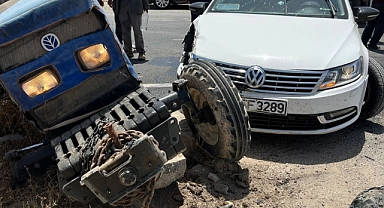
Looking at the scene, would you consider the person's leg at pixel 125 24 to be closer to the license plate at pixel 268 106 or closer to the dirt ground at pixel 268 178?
the dirt ground at pixel 268 178

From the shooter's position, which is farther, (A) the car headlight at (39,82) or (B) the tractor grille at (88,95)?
(B) the tractor grille at (88,95)

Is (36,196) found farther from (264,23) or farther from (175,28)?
(175,28)

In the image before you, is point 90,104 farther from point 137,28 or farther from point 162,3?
point 162,3

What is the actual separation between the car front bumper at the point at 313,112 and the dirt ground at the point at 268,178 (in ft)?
0.77

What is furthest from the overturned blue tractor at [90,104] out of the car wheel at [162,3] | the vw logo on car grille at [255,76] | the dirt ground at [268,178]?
the car wheel at [162,3]

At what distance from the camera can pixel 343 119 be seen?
400 centimetres

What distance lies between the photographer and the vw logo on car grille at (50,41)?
2664 mm

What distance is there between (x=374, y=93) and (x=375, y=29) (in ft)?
17.9

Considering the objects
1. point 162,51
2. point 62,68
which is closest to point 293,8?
point 62,68

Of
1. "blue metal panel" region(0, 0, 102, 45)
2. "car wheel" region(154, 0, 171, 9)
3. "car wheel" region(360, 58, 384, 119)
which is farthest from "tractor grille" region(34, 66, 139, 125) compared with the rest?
"car wheel" region(154, 0, 171, 9)

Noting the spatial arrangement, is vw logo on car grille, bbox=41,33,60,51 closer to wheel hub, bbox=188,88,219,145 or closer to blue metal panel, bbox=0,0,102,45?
blue metal panel, bbox=0,0,102,45

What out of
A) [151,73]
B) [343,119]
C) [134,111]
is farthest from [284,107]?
[151,73]

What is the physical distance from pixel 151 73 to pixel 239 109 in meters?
3.91

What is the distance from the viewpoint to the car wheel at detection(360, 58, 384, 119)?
4.39m
